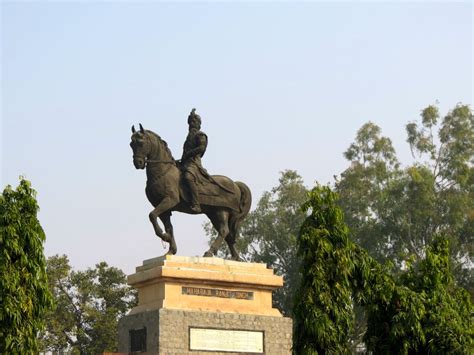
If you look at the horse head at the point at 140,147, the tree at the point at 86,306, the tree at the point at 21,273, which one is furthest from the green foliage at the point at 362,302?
the tree at the point at 86,306

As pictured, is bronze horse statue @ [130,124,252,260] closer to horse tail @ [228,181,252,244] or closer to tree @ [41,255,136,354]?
horse tail @ [228,181,252,244]

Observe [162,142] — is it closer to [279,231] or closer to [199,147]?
[199,147]

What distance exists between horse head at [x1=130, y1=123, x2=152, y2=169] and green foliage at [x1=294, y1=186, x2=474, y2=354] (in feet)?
19.0

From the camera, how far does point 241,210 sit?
27297 millimetres

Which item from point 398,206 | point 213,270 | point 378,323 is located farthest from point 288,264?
point 378,323

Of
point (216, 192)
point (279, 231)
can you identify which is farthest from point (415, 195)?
point (216, 192)

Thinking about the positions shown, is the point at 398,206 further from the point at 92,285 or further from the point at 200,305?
the point at 200,305

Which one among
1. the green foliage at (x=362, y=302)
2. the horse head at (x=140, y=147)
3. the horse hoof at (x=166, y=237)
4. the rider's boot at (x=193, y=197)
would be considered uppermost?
the horse head at (x=140, y=147)

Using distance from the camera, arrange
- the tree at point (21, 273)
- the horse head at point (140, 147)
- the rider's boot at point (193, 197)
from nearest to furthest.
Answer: the tree at point (21, 273)
the horse head at point (140, 147)
the rider's boot at point (193, 197)

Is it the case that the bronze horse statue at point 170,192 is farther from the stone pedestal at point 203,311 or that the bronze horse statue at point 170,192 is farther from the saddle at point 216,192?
the stone pedestal at point 203,311

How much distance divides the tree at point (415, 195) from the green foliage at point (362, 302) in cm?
2398

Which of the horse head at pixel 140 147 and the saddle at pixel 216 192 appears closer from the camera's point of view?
the horse head at pixel 140 147

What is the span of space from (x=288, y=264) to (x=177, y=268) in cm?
2694

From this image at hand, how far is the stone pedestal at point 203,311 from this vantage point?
2453cm
